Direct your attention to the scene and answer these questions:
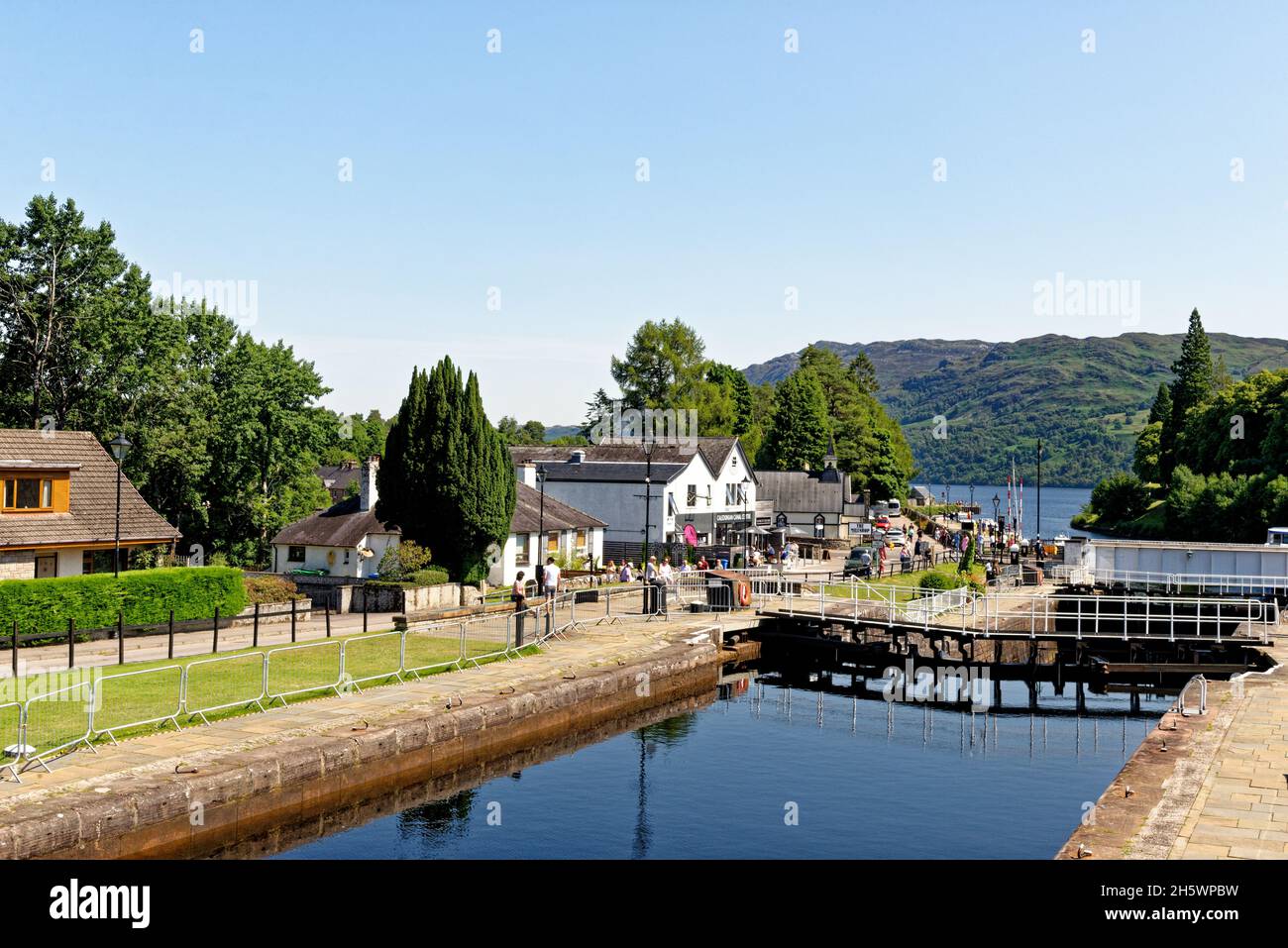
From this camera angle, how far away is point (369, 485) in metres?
56.5

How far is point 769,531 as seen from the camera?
79.4m

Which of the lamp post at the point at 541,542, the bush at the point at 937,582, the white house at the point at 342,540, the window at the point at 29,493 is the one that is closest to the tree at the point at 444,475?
the lamp post at the point at 541,542

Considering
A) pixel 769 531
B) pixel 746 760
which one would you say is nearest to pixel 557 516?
pixel 769 531

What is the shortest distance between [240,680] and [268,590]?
14372 millimetres

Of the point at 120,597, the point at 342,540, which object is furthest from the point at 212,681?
the point at 342,540

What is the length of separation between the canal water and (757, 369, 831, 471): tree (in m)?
78.7

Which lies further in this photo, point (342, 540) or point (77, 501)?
point (342, 540)

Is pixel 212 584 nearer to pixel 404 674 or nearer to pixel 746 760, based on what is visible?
pixel 404 674

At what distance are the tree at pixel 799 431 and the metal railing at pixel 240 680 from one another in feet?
253

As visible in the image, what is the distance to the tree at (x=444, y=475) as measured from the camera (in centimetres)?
4797

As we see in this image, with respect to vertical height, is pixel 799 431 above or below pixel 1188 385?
below

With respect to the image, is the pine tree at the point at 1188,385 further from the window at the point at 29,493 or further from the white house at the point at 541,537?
the window at the point at 29,493

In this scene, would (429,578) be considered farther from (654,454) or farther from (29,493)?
(654,454)
